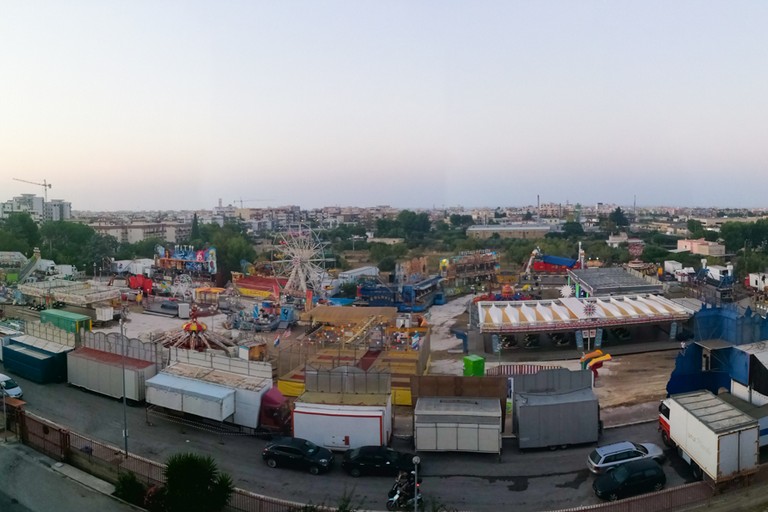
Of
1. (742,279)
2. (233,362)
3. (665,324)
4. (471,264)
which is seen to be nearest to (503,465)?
(233,362)

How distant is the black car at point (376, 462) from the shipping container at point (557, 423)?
84.8 inches

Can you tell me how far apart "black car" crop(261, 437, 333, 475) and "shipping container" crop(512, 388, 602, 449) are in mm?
3341

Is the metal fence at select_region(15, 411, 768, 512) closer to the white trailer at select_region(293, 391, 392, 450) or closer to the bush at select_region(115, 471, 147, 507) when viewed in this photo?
the bush at select_region(115, 471, 147, 507)

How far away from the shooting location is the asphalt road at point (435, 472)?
8.27 metres

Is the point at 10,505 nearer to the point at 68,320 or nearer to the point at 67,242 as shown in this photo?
the point at 68,320

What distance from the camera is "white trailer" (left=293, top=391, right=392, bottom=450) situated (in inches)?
382

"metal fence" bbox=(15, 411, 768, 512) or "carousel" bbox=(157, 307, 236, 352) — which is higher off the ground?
"carousel" bbox=(157, 307, 236, 352)

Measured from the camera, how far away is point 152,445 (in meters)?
10.2

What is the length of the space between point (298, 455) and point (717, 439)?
20.2ft

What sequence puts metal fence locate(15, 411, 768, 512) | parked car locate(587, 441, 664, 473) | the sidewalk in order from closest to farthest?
metal fence locate(15, 411, 768, 512)
the sidewalk
parked car locate(587, 441, 664, 473)

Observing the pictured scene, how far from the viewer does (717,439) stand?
7883mm

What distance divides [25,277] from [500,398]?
3130cm

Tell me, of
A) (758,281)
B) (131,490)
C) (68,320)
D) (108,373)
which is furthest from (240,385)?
(758,281)

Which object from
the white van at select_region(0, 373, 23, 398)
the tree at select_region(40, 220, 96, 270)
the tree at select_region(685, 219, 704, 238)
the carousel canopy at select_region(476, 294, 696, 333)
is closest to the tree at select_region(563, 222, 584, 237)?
the tree at select_region(685, 219, 704, 238)
